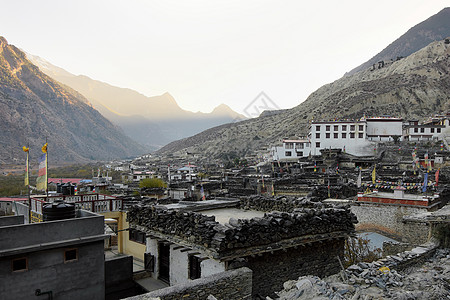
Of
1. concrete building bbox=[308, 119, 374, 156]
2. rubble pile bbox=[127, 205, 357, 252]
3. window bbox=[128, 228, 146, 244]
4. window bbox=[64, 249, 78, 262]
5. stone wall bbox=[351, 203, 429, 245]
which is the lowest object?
stone wall bbox=[351, 203, 429, 245]

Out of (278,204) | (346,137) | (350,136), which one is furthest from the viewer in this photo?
(346,137)

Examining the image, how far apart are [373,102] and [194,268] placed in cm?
11997

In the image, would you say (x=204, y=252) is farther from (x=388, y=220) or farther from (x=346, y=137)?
(x=346, y=137)

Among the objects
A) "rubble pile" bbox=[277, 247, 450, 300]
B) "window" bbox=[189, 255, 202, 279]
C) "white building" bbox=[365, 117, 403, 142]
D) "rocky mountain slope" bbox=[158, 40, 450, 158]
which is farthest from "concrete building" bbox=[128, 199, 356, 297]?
"rocky mountain slope" bbox=[158, 40, 450, 158]

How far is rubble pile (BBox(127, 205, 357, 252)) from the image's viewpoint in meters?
8.19

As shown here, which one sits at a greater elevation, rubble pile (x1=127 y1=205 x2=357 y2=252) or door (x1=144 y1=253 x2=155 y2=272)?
rubble pile (x1=127 y1=205 x2=357 y2=252)

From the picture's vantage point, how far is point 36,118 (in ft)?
456

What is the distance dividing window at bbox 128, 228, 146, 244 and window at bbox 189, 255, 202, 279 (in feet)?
14.5

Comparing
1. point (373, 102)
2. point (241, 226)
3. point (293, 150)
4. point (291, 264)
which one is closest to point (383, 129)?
point (293, 150)

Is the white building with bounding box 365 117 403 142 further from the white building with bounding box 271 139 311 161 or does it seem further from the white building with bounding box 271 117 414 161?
the white building with bounding box 271 139 311 161

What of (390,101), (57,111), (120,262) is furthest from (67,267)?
(57,111)

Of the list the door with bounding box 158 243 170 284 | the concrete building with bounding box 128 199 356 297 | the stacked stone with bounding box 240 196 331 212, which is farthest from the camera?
the stacked stone with bounding box 240 196 331 212

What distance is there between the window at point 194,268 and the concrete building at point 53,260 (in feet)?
8.65

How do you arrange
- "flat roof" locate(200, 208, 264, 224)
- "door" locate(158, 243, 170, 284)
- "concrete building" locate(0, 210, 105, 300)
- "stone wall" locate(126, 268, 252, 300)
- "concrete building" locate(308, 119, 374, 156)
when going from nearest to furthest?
1. "stone wall" locate(126, 268, 252, 300)
2. "concrete building" locate(0, 210, 105, 300)
3. "door" locate(158, 243, 170, 284)
4. "flat roof" locate(200, 208, 264, 224)
5. "concrete building" locate(308, 119, 374, 156)
